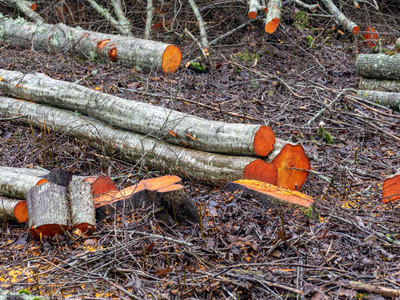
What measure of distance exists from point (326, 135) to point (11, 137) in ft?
13.4

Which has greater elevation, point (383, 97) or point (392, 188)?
point (392, 188)

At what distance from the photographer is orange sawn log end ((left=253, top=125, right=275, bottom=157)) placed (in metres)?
3.99

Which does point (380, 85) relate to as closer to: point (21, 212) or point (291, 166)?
point (291, 166)

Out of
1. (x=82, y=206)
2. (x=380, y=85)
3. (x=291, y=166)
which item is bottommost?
(x=380, y=85)

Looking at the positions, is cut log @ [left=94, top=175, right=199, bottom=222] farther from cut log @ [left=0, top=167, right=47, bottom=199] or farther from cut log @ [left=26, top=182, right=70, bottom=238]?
cut log @ [left=0, top=167, right=47, bottom=199]

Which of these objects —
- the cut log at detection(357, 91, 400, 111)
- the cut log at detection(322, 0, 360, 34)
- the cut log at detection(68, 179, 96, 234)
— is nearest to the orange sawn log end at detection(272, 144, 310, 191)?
the cut log at detection(68, 179, 96, 234)

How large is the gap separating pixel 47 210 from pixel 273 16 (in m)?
6.31

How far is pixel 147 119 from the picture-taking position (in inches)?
185

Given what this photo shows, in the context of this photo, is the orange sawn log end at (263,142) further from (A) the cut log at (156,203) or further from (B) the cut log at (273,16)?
(B) the cut log at (273,16)

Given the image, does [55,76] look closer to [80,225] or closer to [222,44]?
[222,44]

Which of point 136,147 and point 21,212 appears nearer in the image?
point 21,212

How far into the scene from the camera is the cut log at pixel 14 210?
3533 millimetres

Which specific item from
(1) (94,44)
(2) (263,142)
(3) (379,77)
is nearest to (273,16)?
(3) (379,77)

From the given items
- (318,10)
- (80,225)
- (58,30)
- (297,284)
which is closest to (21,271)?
(80,225)
